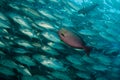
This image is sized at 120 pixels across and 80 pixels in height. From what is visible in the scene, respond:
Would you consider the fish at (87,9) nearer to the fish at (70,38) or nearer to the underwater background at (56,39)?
the underwater background at (56,39)

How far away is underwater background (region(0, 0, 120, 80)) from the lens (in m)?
8.37

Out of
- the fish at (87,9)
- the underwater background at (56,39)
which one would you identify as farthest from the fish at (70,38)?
the fish at (87,9)

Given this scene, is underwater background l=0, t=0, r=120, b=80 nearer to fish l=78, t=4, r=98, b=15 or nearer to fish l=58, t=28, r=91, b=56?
fish l=78, t=4, r=98, b=15

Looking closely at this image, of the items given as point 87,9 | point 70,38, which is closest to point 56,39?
point 87,9

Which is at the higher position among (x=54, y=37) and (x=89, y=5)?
(x=89, y=5)

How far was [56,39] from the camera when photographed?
8.46 m

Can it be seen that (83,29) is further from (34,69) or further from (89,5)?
(34,69)

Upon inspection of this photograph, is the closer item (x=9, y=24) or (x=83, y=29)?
(x=83, y=29)

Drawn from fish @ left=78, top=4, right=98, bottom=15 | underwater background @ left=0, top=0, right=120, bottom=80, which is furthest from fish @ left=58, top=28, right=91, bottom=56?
fish @ left=78, top=4, right=98, bottom=15

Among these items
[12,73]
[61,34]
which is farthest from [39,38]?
[61,34]

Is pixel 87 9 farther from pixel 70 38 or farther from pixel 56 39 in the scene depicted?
pixel 70 38

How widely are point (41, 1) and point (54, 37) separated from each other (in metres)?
1.40

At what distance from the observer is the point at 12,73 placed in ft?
38.3

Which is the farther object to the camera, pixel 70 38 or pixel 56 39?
pixel 56 39
